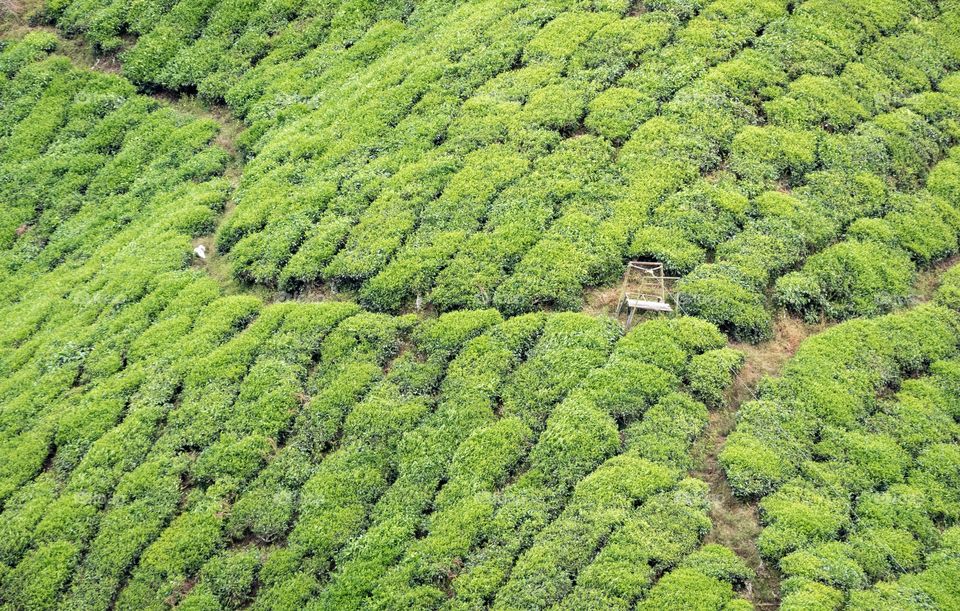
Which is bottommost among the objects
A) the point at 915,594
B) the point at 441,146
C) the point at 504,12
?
the point at 915,594

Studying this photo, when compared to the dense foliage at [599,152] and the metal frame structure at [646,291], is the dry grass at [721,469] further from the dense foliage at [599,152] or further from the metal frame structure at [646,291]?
the metal frame structure at [646,291]

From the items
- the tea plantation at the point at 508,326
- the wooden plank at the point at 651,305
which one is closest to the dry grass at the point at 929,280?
the tea plantation at the point at 508,326

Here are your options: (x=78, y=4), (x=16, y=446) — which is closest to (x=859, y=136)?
(x=16, y=446)

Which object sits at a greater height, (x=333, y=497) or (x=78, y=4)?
(x=78, y=4)

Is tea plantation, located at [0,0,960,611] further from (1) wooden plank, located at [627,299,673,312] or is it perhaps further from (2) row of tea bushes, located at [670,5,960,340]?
(1) wooden plank, located at [627,299,673,312]

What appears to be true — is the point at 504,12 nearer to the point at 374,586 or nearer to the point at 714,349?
the point at 714,349

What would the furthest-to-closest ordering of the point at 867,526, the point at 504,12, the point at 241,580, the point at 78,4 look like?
1. the point at 78,4
2. the point at 504,12
3. the point at 241,580
4. the point at 867,526
